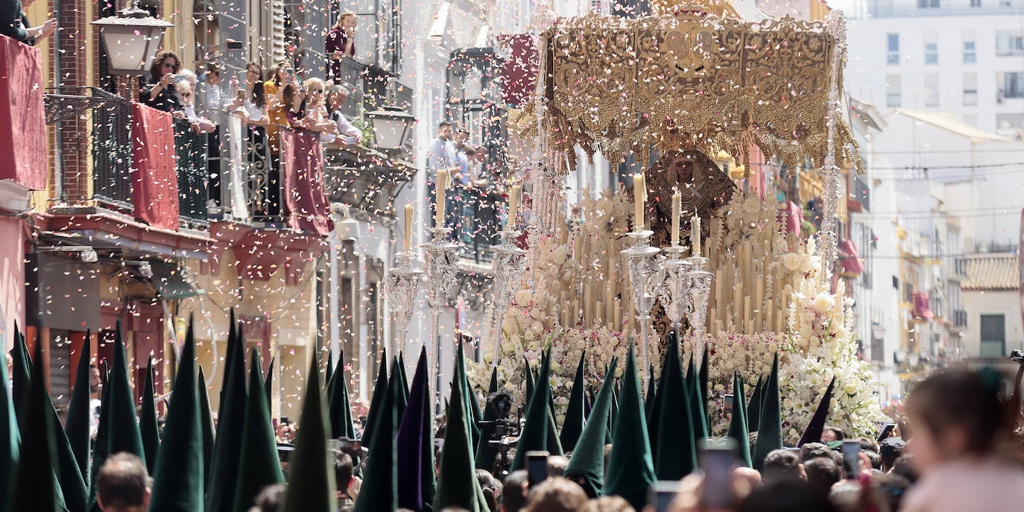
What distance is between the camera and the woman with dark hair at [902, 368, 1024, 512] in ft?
14.1

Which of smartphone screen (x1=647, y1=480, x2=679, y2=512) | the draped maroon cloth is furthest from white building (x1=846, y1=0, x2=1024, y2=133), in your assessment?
smartphone screen (x1=647, y1=480, x2=679, y2=512)

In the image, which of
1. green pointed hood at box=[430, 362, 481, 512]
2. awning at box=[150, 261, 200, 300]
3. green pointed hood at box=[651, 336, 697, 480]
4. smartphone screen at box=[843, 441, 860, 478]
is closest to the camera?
green pointed hood at box=[430, 362, 481, 512]

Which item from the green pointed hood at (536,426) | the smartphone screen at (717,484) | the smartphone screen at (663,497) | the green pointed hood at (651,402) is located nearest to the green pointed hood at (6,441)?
the green pointed hood at (536,426)

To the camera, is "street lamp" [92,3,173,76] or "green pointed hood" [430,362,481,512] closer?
"green pointed hood" [430,362,481,512]

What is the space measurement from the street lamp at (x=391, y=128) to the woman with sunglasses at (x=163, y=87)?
15.8 ft

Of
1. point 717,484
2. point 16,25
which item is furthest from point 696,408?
point 16,25

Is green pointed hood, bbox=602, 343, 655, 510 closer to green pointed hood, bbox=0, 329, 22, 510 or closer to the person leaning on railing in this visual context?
green pointed hood, bbox=0, 329, 22, 510

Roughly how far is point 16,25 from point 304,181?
658 cm

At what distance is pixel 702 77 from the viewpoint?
15.8 metres

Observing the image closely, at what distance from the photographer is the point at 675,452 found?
7984mm

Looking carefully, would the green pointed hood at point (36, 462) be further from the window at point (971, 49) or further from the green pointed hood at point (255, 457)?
the window at point (971, 49)

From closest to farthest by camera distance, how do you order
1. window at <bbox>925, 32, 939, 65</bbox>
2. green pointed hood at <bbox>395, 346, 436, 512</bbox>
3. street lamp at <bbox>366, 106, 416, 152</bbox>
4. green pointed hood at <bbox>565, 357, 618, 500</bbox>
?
green pointed hood at <bbox>395, 346, 436, 512</bbox>, green pointed hood at <bbox>565, 357, 618, 500</bbox>, street lamp at <bbox>366, 106, 416, 152</bbox>, window at <bbox>925, 32, 939, 65</bbox>

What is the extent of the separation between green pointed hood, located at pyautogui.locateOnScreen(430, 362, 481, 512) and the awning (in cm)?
988

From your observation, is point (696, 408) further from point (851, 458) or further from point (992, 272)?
point (992, 272)
